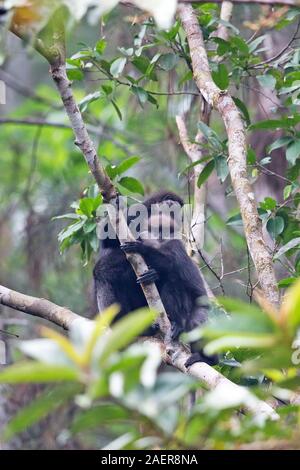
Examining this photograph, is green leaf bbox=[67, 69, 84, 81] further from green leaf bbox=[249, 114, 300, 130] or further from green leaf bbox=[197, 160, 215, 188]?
green leaf bbox=[249, 114, 300, 130]

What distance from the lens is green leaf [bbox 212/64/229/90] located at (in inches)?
164

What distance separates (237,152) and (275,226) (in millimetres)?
449

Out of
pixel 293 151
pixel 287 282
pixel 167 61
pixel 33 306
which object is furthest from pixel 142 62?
pixel 287 282

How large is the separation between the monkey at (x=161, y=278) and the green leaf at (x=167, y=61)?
0.98m

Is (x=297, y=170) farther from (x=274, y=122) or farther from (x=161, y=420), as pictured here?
(x=161, y=420)

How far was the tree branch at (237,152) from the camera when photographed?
3396 mm

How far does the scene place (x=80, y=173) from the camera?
8.43m

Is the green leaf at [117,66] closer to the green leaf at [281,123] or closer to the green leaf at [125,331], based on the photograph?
the green leaf at [281,123]

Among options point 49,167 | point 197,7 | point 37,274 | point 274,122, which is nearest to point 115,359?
point 274,122

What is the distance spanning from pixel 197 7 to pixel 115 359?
3.52 metres

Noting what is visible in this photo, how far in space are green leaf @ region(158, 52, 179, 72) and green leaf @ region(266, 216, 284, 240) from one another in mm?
1091
